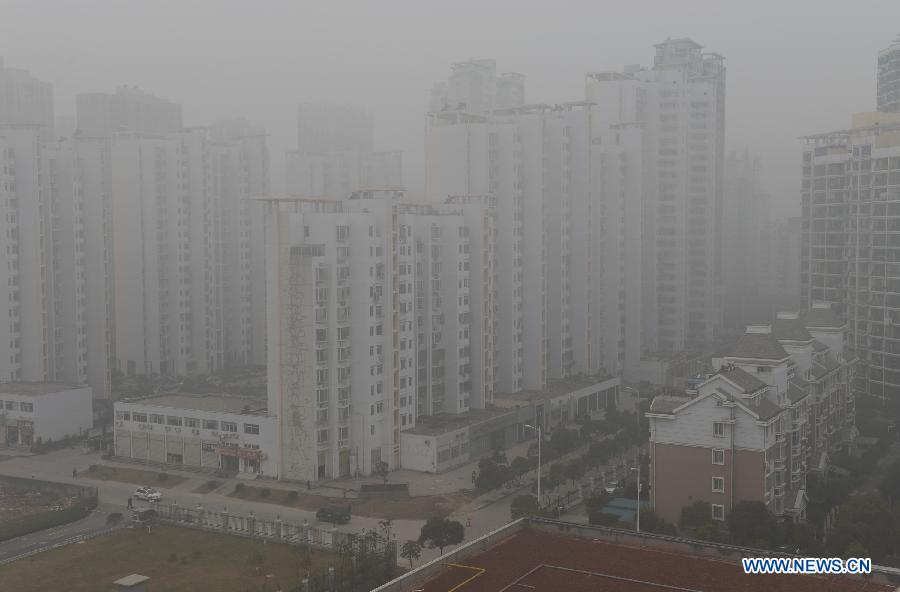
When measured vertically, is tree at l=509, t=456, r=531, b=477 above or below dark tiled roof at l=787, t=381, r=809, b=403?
below

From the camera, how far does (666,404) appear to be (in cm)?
2666

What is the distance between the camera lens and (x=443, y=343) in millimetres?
37844

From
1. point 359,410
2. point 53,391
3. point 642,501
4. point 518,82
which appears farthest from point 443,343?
point 518,82

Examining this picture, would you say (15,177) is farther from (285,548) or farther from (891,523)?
(891,523)

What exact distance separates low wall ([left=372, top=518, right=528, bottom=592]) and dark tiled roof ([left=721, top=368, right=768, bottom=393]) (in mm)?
8296

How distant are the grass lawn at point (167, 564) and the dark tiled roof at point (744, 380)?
10.7m

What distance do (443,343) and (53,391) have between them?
567 inches

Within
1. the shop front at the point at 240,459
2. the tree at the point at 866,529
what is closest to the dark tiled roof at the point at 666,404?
the tree at the point at 866,529

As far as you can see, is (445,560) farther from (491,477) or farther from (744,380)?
(491,477)

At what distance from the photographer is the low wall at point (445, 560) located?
1627cm

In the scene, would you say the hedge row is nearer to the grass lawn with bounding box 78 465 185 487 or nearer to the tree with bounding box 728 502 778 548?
the grass lawn with bounding box 78 465 185 487

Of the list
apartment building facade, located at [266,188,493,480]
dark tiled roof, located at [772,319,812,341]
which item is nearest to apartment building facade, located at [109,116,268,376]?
apartment building facade, located at [266,188,493,480]

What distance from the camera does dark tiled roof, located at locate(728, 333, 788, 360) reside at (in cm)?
2787

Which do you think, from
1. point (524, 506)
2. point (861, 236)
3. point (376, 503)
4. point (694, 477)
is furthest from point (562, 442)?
point (861, 236)
